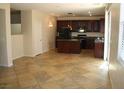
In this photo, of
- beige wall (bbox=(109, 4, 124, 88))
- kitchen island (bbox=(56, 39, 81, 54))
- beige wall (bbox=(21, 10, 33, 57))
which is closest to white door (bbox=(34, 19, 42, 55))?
beige wall (bbox=(21, 10, 33, 57))

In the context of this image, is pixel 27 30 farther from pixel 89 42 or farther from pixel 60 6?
pixel 89 42

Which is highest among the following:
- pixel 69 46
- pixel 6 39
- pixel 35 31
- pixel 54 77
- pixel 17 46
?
pixel 35 31

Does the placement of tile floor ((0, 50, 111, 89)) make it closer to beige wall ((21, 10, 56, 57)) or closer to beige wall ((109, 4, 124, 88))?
beige wall ((109, 4, 124, 88))

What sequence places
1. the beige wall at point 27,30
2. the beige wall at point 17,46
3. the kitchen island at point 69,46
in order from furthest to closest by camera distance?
the kitchen island at point 69,46
the beige wall at point 27,30
the beige wall at point 17,46

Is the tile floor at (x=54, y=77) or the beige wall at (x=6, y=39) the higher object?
the beige wall at (x=6, y=39)

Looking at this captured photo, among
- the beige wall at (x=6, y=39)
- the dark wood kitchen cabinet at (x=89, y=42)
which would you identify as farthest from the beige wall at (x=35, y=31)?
the dark wood kitchen cabinet at (x=89, y=42)

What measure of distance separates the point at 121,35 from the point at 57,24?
9939 millimetres

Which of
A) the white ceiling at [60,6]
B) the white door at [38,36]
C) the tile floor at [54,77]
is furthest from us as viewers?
the white door at [38,36]

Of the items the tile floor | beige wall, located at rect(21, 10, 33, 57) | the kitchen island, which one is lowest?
the tile floor

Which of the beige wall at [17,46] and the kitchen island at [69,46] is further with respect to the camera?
the kitchen island at [69,46]

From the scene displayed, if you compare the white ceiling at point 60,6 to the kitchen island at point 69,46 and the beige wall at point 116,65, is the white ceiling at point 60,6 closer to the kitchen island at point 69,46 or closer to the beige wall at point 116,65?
the kitchen island at point 69,46

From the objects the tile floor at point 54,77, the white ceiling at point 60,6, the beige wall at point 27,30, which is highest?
the white ceiling at point 60,6

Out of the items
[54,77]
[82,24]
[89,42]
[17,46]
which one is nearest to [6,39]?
[17,46]
